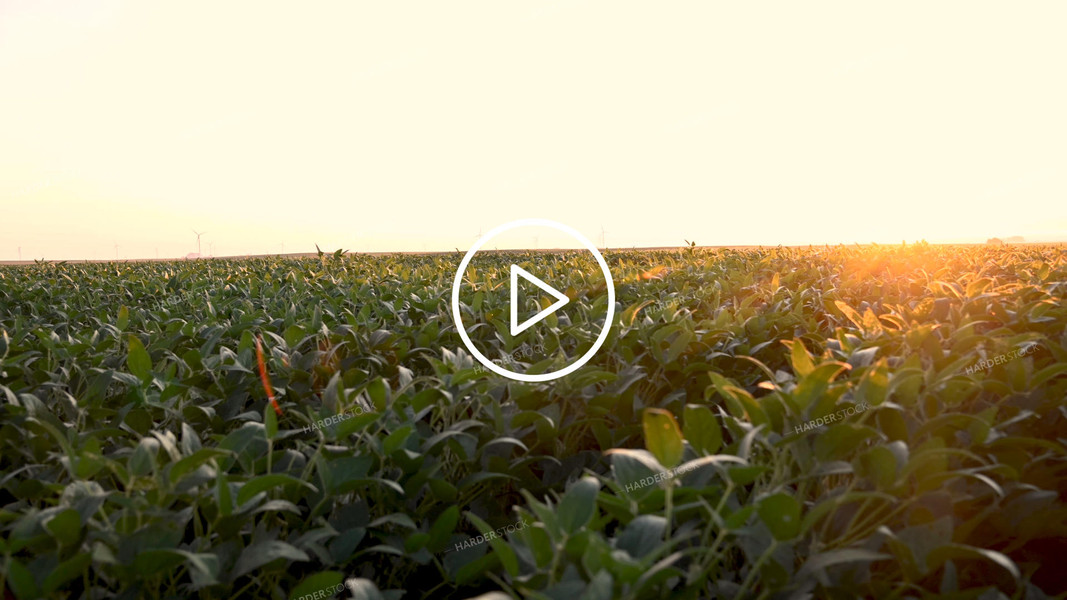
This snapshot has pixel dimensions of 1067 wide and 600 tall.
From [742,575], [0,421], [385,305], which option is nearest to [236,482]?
[742,575]

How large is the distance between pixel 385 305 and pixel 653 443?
3142 mm

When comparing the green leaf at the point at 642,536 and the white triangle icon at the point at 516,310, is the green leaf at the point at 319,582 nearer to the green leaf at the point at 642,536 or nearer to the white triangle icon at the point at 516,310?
the green leaf at the point at 642,536

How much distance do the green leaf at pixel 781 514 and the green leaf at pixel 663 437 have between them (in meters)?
0.20

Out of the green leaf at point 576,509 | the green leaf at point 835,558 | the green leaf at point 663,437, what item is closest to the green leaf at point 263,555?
the green leaf at point 576,509

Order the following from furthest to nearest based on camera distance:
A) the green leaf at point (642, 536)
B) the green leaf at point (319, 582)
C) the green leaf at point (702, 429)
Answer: the green leaf at point (702, 429) → the green leaf at point (319, 582) → the green leaf at point (642, 536)

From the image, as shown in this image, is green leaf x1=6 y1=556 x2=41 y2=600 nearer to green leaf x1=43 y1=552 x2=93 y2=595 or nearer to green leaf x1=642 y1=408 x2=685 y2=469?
green leaf x1=43 y1=552 x2=93 y2=595

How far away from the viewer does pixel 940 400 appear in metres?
2.20

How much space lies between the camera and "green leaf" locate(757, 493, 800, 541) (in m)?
1.33

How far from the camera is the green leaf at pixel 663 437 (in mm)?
1446

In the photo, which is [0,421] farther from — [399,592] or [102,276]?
[102,276]

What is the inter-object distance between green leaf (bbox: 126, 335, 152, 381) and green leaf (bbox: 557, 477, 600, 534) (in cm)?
191

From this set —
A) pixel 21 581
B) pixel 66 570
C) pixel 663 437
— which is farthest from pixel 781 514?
pixel 21 581

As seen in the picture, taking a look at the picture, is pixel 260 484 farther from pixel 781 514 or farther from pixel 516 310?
pixel 516 310

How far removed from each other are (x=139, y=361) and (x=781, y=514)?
92.1 inches
